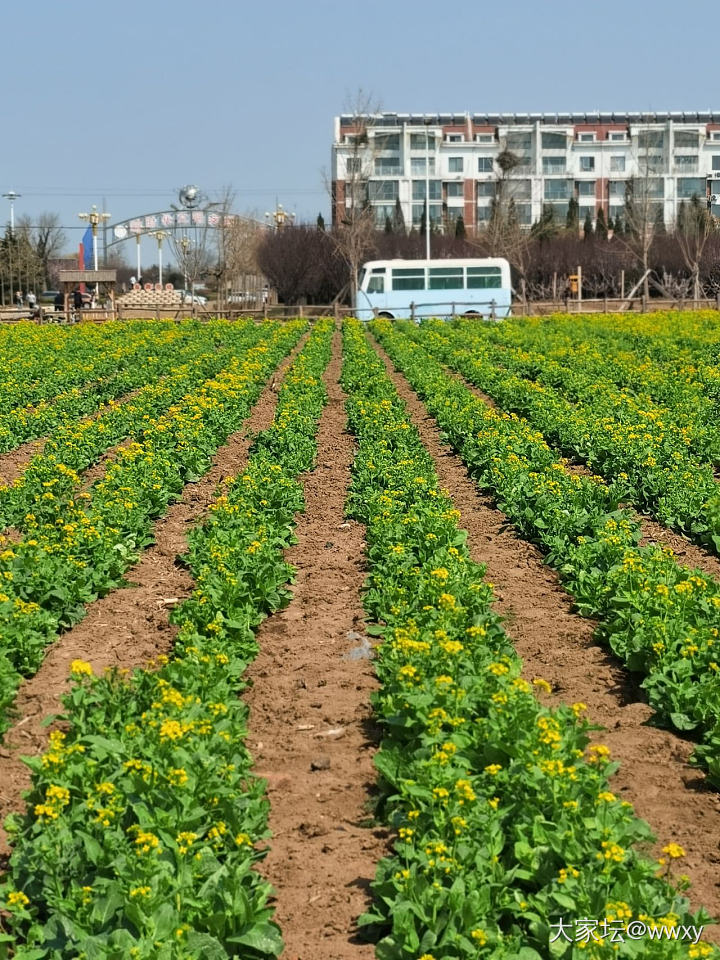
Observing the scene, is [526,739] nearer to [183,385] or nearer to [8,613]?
[8,613]

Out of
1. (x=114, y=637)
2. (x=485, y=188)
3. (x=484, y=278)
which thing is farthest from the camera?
(x=485, y=188)

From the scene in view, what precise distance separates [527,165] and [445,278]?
189ft

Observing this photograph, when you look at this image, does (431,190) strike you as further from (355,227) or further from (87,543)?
(87,543)

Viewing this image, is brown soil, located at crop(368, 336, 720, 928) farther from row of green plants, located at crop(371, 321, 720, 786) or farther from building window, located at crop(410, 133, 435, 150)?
building window, located at crop(410, 133, 435, 150)

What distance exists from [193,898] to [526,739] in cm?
161

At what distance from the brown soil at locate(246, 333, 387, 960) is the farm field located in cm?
2

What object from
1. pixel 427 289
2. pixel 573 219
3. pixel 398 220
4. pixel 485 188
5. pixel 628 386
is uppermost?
pixel 485 188

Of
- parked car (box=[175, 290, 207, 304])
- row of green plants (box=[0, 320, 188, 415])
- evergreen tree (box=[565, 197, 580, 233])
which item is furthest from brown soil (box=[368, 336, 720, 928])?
evergreen tree (box=[565, 197, 580, 233])

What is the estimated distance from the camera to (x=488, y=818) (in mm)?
5047

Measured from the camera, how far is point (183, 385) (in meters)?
21.2

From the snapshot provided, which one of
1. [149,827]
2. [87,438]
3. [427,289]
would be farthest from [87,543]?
[427,289]

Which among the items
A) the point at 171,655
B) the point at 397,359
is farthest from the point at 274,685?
the point at 397,359

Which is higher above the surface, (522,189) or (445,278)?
(522,189)

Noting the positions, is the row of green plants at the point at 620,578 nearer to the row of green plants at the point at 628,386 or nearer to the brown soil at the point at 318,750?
the brown soil at the point at 318,750
